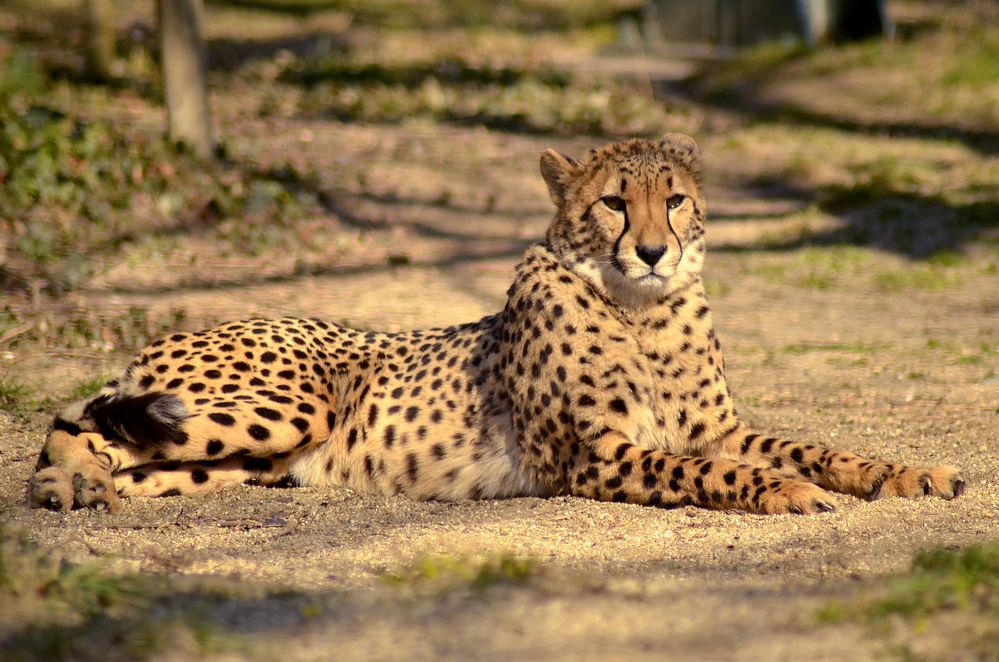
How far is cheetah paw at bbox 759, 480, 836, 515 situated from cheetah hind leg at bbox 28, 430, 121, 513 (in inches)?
79.0

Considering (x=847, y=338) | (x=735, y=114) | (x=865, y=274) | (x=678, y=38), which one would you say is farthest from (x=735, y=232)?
(x=678, y=38)

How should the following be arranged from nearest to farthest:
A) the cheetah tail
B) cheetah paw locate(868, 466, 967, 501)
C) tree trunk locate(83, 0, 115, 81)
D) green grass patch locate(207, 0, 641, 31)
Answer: cheetah paw locate(868, 466, 967, 501)
the cheetah tail
tree trunk locate(83, 0, 115, 81)
green grass patch locate(207, 0, 641, 31)

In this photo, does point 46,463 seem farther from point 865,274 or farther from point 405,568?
point 865,274

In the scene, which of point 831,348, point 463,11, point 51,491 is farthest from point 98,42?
point 463,11

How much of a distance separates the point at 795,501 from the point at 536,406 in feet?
2.88

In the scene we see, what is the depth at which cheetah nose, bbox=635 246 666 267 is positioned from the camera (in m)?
4.05

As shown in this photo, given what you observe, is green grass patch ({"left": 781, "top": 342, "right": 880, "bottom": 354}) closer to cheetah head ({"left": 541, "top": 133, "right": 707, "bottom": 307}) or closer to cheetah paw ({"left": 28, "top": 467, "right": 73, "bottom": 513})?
cheetah head ({"left": 541, "top": 133, "right": 707, "bottom": 307})

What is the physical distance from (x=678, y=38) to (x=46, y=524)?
14807mm

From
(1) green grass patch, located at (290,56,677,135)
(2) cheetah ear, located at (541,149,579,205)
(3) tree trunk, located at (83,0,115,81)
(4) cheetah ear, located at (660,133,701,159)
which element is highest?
(3) tree trunk, located at (83,0,115,81)

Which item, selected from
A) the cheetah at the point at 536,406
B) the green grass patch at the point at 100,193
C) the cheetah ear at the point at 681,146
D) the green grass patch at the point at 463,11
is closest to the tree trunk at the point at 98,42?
the green grass patch at the point at 100,193

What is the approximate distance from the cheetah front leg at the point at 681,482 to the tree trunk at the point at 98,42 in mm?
8493

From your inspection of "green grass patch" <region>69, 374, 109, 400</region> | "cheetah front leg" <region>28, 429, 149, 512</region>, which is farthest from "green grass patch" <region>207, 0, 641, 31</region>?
"cheetah front leg" <region>28, 429, 149, 512</region>

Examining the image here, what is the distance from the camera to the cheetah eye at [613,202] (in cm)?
421

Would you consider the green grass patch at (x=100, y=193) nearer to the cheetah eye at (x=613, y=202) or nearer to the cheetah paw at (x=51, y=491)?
the cheetah paw at (x=51, y=491)
